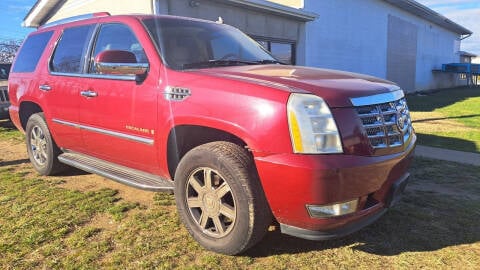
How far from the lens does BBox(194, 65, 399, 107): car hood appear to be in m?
2.91

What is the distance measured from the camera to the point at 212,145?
3.21 meters

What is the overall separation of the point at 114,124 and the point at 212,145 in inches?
49.6

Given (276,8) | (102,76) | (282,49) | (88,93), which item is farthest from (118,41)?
(282,49)

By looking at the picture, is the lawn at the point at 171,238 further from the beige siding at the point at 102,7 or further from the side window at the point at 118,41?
the beige siding at the point at 102,7

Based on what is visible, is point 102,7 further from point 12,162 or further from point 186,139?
point 186,139

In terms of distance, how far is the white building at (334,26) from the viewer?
1212cm

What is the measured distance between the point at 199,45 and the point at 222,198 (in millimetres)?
1605

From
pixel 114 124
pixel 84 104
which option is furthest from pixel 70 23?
pixel 114 124

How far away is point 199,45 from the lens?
405 cm

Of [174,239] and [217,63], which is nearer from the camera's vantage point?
[174,239]

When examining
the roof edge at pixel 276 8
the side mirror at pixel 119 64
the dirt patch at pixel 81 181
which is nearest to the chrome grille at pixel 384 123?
the side mirror at pixel 119 64

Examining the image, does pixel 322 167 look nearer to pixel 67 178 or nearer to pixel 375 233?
pixel 375 233

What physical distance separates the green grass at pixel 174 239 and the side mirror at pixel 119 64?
1.39m

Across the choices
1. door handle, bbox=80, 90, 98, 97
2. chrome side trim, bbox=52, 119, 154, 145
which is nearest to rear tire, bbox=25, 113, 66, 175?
chrome side trim, bbox=52, 119, 154, 145
